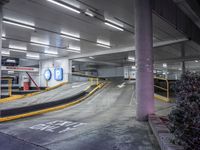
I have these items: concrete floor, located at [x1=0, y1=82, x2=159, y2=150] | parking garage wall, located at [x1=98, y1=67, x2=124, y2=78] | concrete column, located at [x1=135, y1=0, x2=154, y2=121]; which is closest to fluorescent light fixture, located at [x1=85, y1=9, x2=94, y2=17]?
concrete column, located at [x1=135, y1=0, x2=154, y2=121]

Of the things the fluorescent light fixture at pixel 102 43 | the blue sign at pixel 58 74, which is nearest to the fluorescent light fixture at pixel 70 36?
the fluorescent light fixture at pixel 102 43

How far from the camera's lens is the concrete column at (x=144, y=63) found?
627 centimetres

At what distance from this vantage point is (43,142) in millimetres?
4254

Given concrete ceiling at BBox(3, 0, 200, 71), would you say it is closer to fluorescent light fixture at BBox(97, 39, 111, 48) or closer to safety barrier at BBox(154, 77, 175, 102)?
fluorescent light fixture at BBox(97, 39, 111, 48)

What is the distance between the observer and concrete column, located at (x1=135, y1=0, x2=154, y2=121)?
20.6 feet

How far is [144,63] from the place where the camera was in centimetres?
625

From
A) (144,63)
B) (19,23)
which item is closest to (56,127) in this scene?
(144,63)

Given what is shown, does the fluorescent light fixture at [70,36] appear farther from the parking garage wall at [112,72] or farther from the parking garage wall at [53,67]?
the parking garage wall at [112,72]

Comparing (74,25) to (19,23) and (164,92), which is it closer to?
(19,23)

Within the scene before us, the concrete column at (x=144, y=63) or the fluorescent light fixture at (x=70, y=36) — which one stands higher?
the fluorescent light fixture at (x=70, y=36)

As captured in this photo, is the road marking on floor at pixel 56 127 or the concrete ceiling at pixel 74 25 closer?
the road marking on floor at pixel 56 127

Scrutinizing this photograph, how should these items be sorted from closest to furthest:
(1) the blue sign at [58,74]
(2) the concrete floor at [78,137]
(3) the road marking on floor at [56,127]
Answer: (2) the concrete floor at [78,137], (3) the road marking on floor at [56,127], (1) the blue sign at [58,74]

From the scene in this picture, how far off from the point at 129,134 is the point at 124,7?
5937 mm

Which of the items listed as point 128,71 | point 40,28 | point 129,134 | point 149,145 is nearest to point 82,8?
point 40,28
